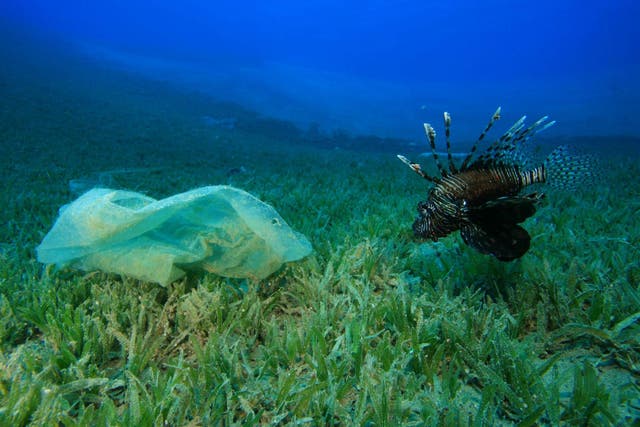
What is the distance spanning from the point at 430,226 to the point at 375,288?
2.54 ft

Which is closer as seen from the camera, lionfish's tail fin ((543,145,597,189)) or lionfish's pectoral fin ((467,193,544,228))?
lionfish's pectoral fin ((467,193,544,228))

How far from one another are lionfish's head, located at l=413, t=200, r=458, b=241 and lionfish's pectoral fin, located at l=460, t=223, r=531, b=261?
18 cm

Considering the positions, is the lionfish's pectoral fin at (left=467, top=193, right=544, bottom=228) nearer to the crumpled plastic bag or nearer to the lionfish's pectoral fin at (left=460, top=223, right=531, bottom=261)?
the lionfish's pectoral fin at (left=460, top=223, right=531, bottom=261)

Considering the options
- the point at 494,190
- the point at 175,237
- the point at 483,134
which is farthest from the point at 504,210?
the point at 175,237

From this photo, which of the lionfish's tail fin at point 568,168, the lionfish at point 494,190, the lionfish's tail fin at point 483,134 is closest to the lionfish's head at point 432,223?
the lionfish at point 494,190

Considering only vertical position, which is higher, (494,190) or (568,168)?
(568,168)

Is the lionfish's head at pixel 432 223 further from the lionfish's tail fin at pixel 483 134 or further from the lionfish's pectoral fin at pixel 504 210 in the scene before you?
the lionfish's tail fin at pixel 483 134

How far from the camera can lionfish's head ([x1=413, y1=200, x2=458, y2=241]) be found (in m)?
2.30

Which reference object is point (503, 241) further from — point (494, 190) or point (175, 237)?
point (175, 237)

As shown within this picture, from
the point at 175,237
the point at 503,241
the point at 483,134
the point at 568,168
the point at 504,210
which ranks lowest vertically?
the point at 175,237

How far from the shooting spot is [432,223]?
234 centimetres

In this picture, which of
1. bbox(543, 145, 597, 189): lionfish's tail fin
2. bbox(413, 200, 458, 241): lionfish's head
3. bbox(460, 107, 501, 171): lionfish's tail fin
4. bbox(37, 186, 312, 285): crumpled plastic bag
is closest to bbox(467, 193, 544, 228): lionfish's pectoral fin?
bbox(413, 200, 458, 241): lionfish's head

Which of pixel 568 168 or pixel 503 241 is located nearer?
pixel 503 241

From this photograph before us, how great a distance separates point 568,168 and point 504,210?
2.83 ft
